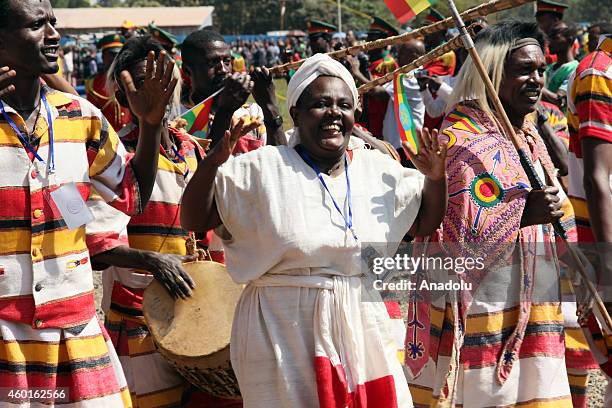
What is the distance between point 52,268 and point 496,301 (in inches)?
82.5

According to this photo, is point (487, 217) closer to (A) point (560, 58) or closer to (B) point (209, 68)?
(B) point (209, 68)

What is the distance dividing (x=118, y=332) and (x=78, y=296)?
1.34 meters

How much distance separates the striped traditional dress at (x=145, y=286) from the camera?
197 inches

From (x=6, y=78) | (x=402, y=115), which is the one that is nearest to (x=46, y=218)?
(x=6, y=78)

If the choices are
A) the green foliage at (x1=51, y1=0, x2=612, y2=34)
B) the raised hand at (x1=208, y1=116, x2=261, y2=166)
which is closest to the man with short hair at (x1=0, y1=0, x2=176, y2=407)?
the raised hand at (x1=208, y1=116, x2=261, y2=166)

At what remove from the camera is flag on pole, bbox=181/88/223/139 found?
564cm

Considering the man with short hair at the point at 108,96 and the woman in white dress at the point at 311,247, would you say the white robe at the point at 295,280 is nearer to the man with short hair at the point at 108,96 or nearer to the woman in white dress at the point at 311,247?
the woman in white dress at the point at 311,247

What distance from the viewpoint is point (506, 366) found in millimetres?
4770

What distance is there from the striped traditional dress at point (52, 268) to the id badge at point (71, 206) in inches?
1.0

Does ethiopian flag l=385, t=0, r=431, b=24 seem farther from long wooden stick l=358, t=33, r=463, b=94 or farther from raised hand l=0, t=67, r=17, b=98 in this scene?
raised hand l=0, t=67, r=17, b=98

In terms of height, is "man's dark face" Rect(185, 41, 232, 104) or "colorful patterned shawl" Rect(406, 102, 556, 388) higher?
"man's dark face" Rect(185, 41, 232, 104)

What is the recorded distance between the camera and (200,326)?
4562mm

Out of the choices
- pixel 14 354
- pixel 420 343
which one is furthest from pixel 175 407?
pixel 14 354

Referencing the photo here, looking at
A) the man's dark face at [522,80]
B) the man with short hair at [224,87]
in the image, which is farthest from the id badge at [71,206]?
the man's dark face at [522,80]
